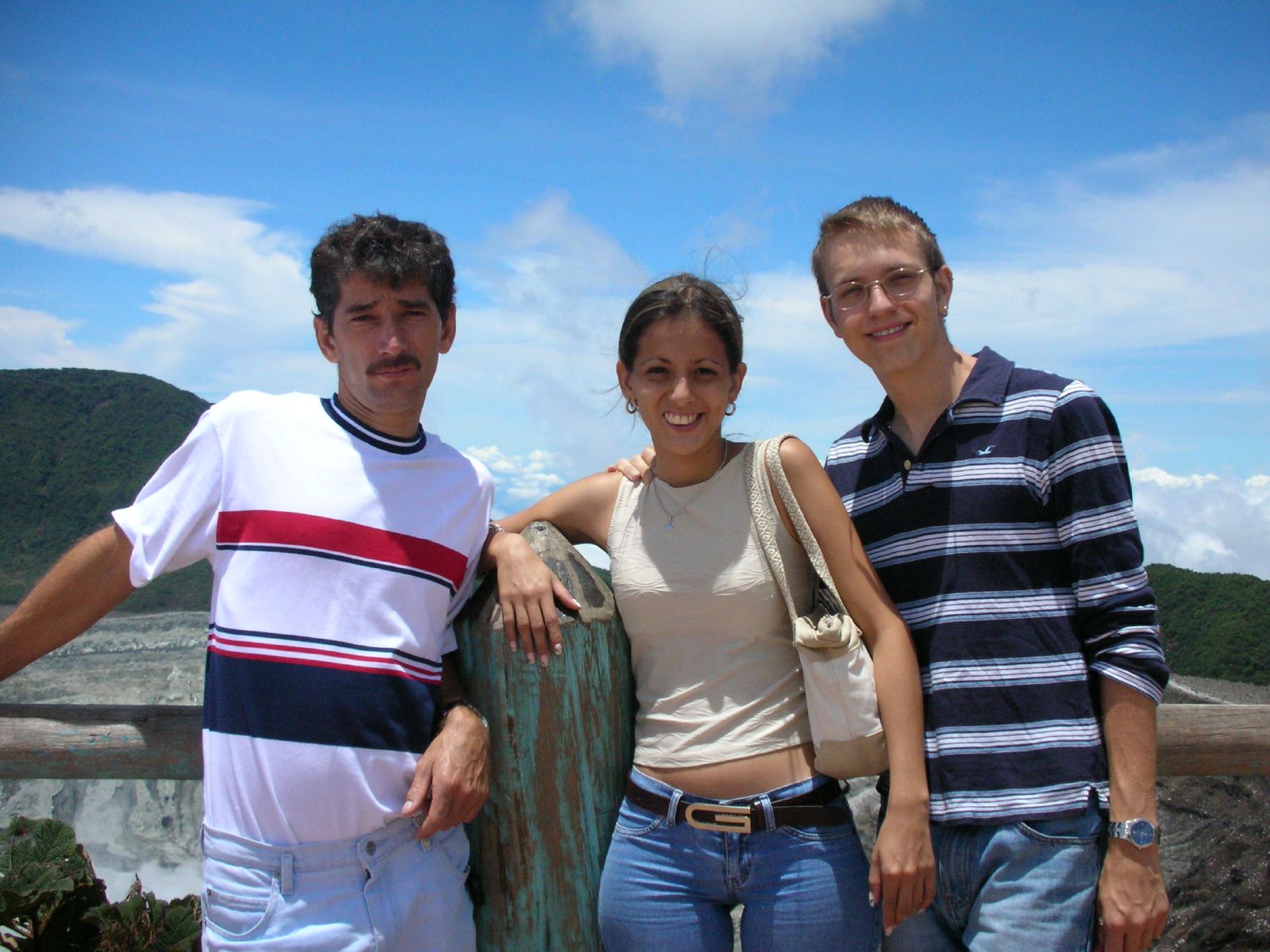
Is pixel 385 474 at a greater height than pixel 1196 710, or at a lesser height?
greater

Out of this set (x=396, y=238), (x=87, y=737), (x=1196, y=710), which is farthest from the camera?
(x=1196, y=710)

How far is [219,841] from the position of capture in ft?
6.18

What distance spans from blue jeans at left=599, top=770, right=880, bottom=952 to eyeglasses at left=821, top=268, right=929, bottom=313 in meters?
1.17

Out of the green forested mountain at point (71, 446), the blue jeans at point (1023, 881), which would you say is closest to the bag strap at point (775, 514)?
the blue jeans at point (1023, 881)

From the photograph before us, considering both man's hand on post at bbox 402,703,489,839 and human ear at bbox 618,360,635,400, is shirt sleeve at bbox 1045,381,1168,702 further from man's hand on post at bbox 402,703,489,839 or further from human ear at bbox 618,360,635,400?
man's hand on post at bbox 402,703,489,839

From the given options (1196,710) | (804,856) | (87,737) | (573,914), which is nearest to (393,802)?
(573,914)

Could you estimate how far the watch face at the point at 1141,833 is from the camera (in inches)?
70.7

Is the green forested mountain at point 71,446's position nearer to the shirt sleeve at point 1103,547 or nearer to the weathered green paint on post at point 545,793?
the weathered green paint on post at point 545,793

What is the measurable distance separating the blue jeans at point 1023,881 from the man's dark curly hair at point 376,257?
1845 millimetres

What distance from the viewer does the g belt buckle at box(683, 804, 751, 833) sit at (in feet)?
6.28

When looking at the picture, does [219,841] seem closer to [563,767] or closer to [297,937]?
[297,937]

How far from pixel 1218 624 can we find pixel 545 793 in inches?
285

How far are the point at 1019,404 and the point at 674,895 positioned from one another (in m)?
1.39

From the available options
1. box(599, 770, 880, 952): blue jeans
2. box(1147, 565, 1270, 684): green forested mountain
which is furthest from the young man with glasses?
box(1147, 565, 1270, 684): green forested mountain
